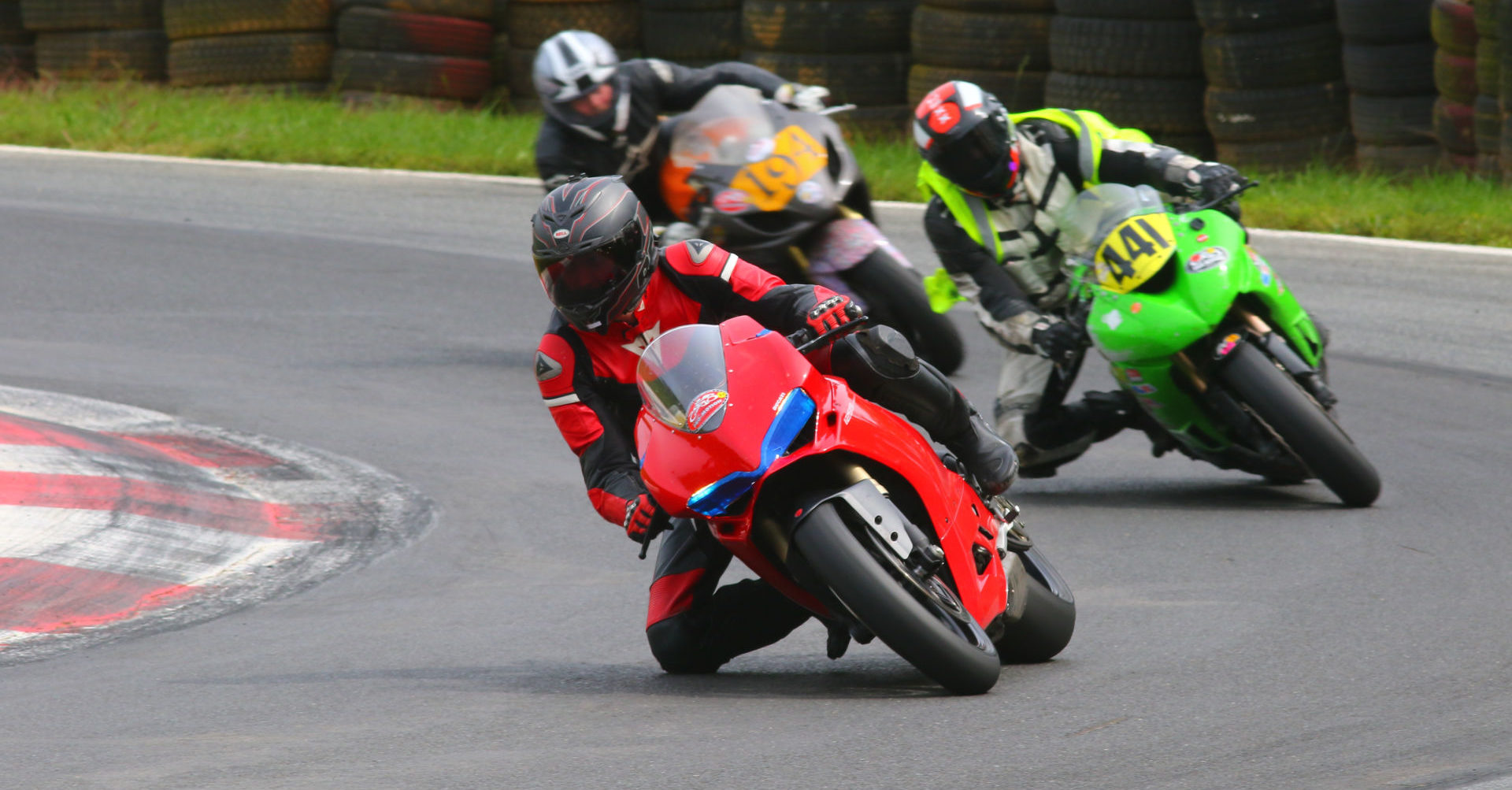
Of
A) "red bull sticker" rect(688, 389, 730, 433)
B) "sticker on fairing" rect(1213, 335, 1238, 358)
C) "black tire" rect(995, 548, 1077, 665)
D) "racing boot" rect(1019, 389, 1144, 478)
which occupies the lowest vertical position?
Answer: "racing boot" rect(1019, 389, 1144, 478)

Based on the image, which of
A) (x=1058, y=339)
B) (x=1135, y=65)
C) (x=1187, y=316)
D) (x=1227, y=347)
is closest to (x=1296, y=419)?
(x=1227, y=347)

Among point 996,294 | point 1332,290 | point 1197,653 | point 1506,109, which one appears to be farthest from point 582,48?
point 1506,109

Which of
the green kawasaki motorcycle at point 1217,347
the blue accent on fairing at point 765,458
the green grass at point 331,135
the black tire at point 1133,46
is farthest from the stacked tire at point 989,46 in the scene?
the blue accent on fairing at point 765,458

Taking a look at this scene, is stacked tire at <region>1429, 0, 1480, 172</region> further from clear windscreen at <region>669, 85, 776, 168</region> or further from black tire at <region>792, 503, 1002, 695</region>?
black tire at <region>792, 503, 1002, 695</region>

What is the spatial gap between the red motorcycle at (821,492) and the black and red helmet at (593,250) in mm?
377

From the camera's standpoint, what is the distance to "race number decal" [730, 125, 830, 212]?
773 centimetres

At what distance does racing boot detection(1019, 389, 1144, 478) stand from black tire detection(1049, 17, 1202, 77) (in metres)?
5.81

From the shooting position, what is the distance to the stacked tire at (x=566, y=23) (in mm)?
15188

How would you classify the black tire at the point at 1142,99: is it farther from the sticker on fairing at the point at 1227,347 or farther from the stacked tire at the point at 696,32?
the sticker on fairing at the point at 1227,347

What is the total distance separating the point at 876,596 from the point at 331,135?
11699mm

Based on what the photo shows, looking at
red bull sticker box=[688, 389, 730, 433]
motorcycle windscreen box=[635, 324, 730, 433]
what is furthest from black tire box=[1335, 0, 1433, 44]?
red bull sticker box=[688, 389, 730, 433]

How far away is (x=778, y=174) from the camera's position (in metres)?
7.75

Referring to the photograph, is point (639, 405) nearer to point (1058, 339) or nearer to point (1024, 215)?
point (1058, 339)

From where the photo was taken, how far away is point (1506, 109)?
10.5 m
